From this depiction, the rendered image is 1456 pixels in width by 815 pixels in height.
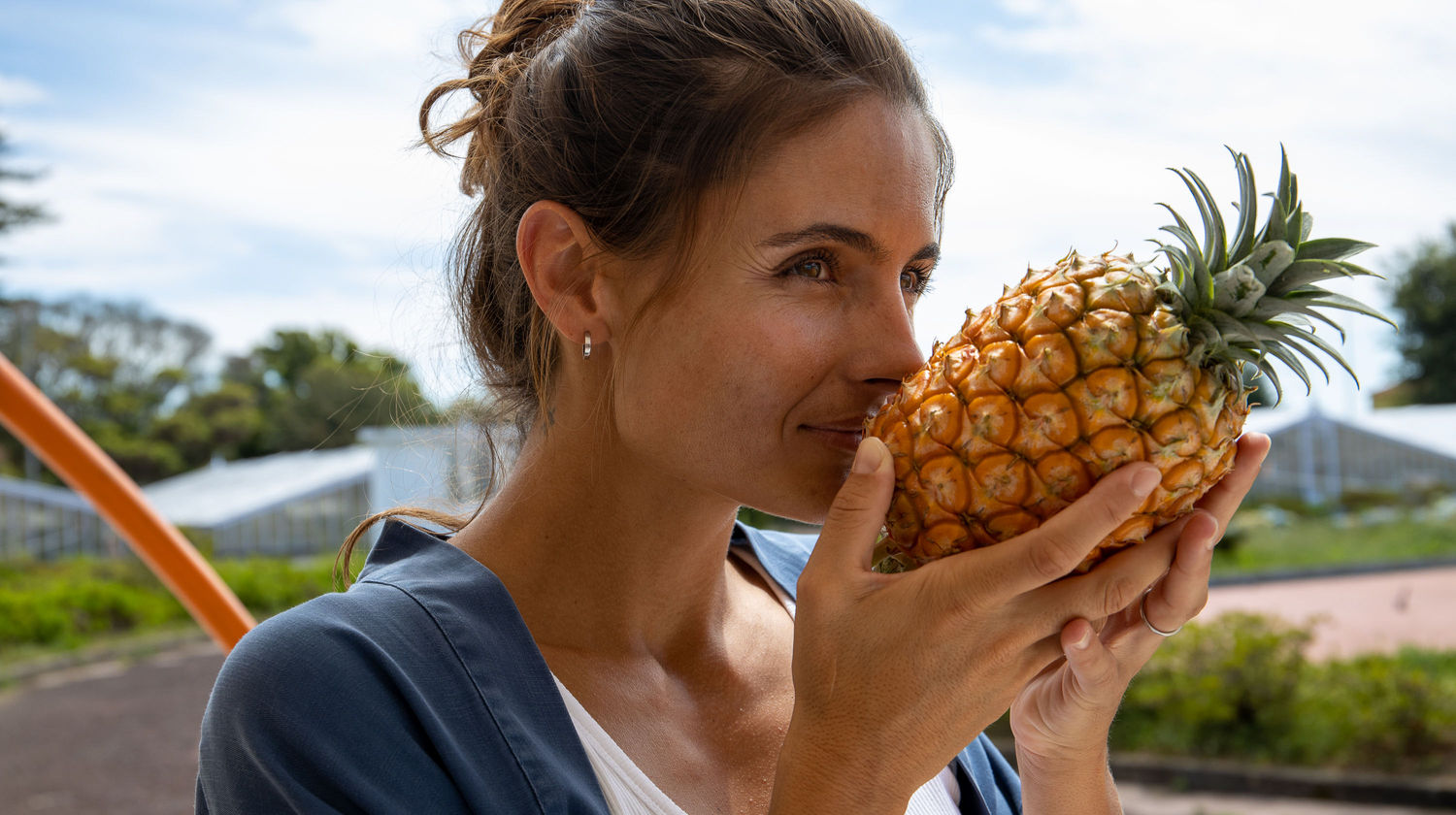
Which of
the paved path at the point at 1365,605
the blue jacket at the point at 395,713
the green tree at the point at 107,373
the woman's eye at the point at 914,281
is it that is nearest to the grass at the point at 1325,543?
the paved path at the point at 1365,605

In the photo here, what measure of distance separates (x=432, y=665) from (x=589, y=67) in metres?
1.02

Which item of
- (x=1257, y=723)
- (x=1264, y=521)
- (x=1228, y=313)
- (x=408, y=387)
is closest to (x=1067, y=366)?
(x=1228, y=313)

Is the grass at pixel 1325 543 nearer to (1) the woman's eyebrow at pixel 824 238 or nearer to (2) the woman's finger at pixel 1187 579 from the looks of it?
(2) the woman's finger at pixel 1187 579

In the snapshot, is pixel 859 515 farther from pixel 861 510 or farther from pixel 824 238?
pixel 824 238

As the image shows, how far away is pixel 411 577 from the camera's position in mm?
1869

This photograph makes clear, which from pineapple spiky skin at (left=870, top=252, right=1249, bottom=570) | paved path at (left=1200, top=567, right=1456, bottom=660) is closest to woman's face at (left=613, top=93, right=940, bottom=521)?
pineapple spiky skin at (left=870, top=252, right=1249, bottom=570)

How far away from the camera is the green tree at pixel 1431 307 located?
27344 mm

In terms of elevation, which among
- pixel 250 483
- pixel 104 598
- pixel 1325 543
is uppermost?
pixel 104 598

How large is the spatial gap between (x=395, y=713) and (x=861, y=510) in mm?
735

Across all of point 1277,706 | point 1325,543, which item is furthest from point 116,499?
point 1325,543

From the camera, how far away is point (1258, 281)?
5.09 feet

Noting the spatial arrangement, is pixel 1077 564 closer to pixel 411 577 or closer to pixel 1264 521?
pixel 411 577

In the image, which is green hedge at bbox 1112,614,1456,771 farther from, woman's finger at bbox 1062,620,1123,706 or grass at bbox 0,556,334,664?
grass at bbox 0,556,334,664

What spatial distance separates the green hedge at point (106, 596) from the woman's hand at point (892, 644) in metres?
16.0
